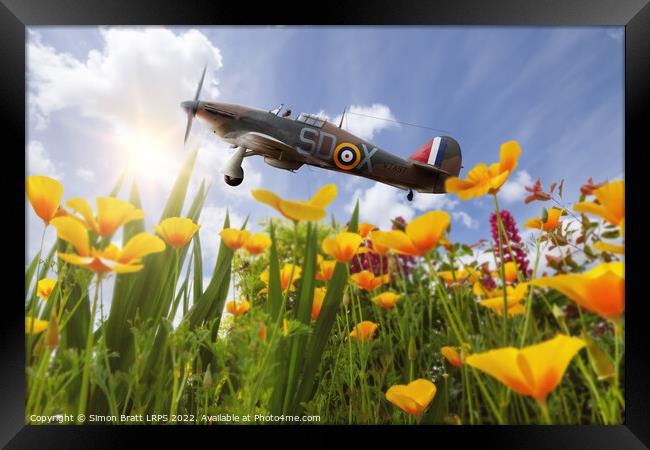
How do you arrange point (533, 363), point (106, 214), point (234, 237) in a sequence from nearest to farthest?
point (533, 363)
point (106, 214)
point (234, 237)

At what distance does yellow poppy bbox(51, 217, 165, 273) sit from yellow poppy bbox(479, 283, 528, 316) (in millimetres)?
843

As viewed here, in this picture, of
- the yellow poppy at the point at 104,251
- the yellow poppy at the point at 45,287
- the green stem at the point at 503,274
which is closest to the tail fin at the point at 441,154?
the green stem at the point at 503,274

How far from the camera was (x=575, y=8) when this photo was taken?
1.15 meters

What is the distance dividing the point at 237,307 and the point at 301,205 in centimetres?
36

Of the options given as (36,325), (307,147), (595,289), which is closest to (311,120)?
(307,147)

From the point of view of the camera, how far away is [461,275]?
114 cm

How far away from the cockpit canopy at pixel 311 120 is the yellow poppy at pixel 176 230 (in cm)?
43

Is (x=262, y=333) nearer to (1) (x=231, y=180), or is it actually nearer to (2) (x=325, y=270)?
(2) (x=325, y=270)

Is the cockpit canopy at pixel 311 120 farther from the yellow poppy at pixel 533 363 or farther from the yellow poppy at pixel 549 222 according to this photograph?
the yellow poppy at pixel 533 363

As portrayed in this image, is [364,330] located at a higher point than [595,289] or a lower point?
lower

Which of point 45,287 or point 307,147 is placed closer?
point 45,287

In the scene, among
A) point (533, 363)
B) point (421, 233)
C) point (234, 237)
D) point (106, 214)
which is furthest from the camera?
point (234, 237)

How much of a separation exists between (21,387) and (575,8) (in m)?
1.85

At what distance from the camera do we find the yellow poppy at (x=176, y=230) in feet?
3.62
